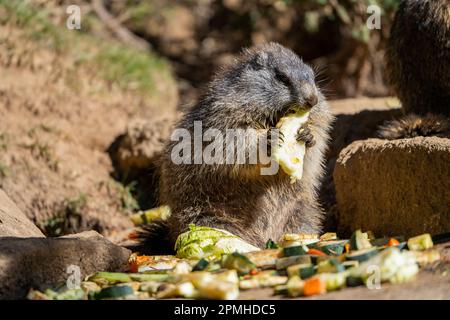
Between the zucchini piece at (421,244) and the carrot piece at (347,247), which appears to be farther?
the carrot piece at (347,247)

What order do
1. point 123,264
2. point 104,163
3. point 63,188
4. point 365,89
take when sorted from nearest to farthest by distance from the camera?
point 123,264, point 63,188, point 104,163, point 365,89

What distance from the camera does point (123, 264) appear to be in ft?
19.7

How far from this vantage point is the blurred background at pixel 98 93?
357 inches

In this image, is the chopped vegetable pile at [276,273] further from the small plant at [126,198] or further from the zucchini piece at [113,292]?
the small plant at [126,198]

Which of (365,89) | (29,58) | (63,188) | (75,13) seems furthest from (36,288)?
(365,89)

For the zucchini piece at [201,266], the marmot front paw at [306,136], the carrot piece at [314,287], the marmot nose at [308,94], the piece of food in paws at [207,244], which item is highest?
the marmot nose at [308,94]

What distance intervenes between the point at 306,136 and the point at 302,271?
2.09 meters

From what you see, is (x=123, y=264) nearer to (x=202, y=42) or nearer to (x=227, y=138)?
(x=227, y=138)

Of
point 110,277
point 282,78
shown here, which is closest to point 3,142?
point 282,78

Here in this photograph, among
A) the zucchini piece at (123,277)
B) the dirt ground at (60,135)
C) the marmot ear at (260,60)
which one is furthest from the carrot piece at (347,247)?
the dirt ground at (60,135)

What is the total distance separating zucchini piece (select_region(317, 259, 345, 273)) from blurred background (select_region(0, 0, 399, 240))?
3378 mm

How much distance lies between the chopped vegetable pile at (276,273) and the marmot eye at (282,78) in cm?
156
